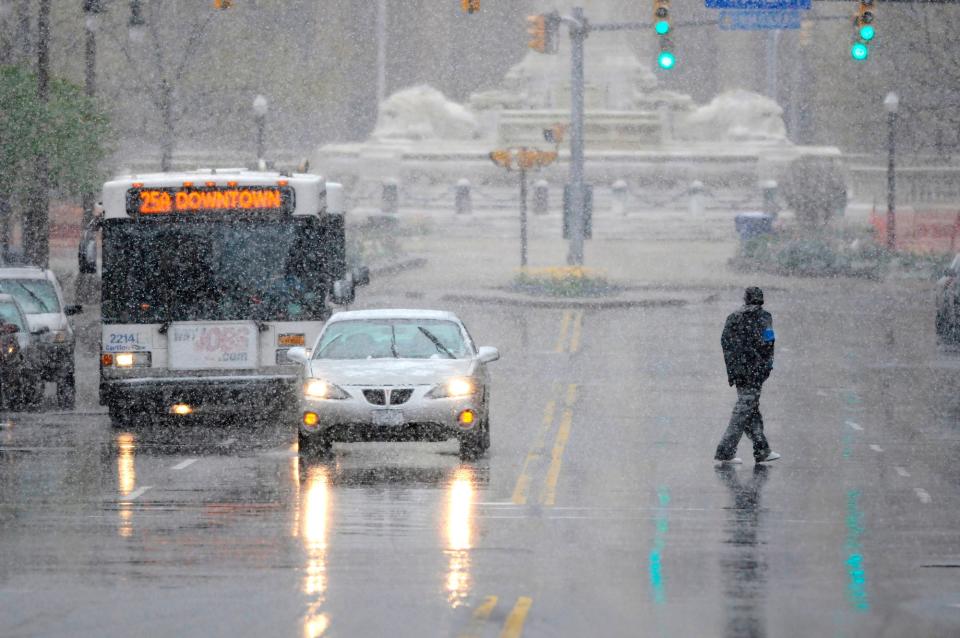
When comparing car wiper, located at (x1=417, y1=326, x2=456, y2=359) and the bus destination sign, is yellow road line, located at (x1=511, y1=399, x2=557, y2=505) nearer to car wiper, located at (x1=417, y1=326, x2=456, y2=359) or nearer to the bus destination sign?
car wiper, located at (x1=417, y1=326, x2=456, y2=359)

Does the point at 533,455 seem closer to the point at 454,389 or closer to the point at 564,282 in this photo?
the point at 454,389

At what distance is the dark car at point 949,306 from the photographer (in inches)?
1238

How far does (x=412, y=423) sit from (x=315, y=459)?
1.08 metres

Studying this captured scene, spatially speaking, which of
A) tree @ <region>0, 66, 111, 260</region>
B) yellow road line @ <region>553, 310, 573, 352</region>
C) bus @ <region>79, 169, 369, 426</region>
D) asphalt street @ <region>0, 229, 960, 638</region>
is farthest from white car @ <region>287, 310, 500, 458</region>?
tree @ <region>0, 66, 111, 260</region>

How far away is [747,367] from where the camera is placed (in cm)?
1803

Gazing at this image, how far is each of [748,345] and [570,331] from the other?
17720mm

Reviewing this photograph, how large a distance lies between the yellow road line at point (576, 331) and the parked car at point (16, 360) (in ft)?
33.2

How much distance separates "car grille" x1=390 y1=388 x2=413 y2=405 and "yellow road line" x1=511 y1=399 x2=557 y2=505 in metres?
1.19

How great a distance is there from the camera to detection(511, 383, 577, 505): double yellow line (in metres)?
16.1

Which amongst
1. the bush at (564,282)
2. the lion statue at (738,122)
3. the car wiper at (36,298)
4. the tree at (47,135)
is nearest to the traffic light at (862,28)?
the bush at (564,282)

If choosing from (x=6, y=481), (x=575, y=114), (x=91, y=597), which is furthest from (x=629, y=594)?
(x=575, y=114)

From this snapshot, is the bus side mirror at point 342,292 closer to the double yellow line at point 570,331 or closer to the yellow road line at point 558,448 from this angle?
the yellow road line at point 558,448

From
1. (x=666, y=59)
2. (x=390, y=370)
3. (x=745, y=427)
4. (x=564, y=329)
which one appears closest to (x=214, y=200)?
(x=390, y=370)

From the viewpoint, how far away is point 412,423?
17781mm
